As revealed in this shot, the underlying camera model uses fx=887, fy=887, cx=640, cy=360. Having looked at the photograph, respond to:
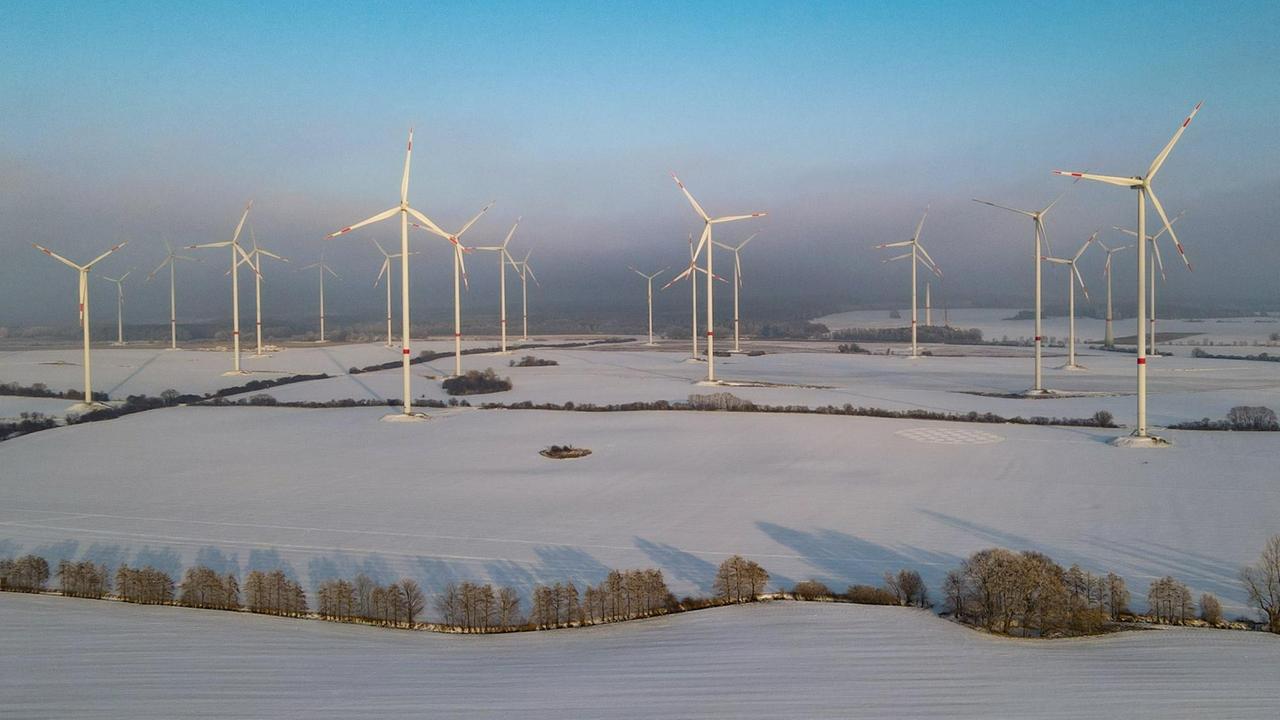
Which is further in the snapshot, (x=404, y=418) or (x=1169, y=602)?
(x=404, y=418)

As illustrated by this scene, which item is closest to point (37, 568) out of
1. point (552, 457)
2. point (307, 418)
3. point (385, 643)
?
point (385, 643)

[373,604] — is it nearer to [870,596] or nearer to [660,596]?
[660,596]

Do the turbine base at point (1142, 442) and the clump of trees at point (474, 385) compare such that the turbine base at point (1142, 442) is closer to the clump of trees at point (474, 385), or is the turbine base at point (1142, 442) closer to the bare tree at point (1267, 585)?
the bare tree at point (1267, 585)

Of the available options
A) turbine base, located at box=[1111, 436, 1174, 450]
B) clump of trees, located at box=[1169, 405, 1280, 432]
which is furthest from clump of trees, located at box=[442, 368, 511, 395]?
clump of trees, located at box=[1169, 405, 1280, 432]

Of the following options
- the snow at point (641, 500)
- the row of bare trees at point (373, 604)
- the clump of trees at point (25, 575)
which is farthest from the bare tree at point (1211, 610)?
the clump of trees at point (25, 575)

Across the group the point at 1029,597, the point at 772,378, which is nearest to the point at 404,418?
the point at 1029,597
